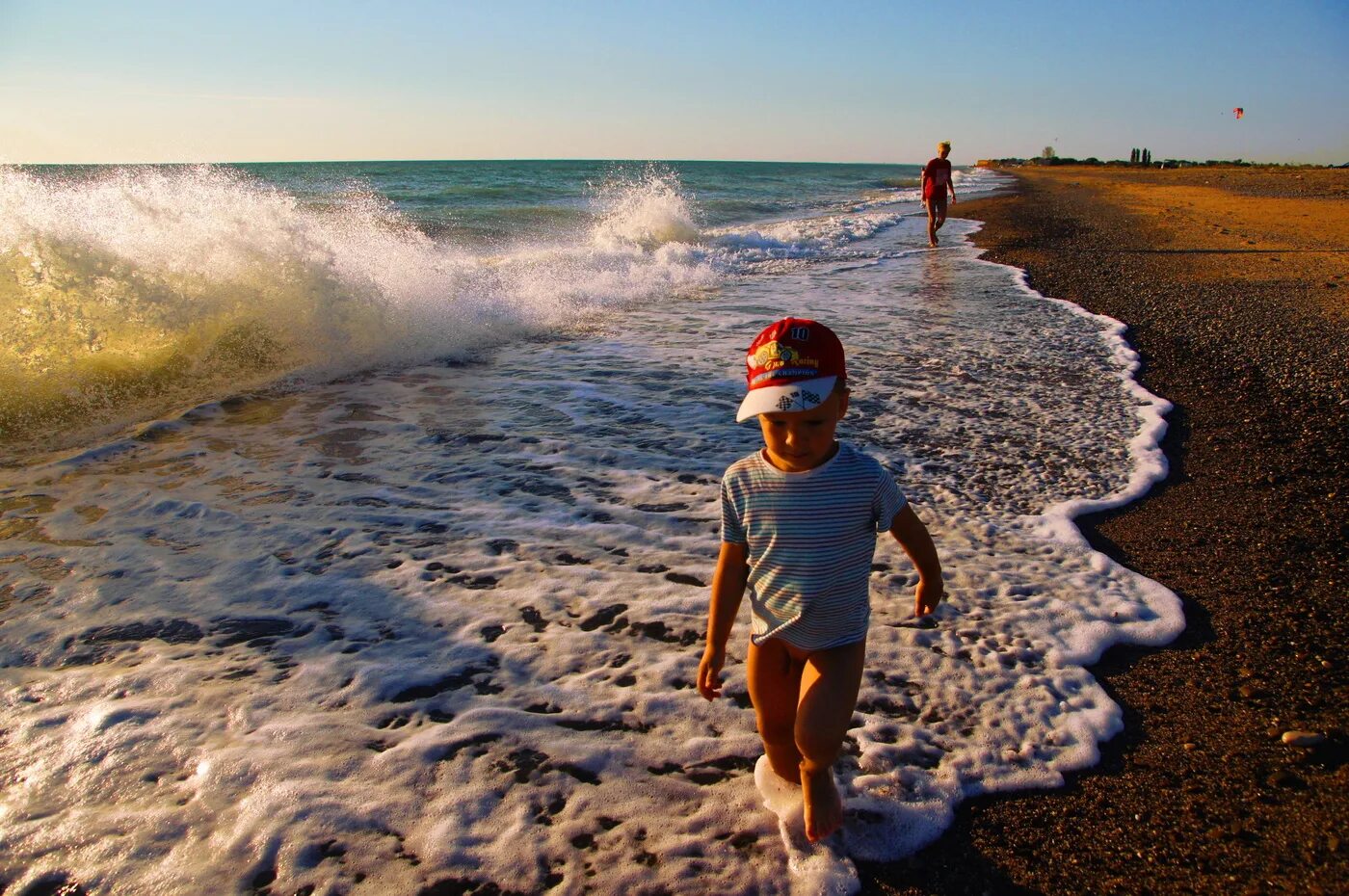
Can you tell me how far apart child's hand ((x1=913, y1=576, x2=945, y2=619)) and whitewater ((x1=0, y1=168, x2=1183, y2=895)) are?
0.59m

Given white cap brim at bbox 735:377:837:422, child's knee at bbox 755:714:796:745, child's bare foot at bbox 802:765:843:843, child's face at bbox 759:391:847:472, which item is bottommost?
child's bare foot at bbox 802:765:843:843

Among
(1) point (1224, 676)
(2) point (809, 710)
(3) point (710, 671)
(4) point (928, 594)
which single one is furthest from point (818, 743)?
(1) point (1224, 676)

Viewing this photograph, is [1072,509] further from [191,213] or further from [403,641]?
[191,213]

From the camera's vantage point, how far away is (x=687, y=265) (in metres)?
14.1

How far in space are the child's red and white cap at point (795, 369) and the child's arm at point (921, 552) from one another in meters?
0.40

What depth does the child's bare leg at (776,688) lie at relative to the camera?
2.06m

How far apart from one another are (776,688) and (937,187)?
15.3 metres

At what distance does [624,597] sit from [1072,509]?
93.6 inches

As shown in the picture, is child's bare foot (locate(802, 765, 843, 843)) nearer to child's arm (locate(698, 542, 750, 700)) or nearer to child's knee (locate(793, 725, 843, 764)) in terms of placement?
child's knee (locate(793, 725, 843, 764))

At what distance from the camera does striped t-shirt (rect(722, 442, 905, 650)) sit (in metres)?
1.91

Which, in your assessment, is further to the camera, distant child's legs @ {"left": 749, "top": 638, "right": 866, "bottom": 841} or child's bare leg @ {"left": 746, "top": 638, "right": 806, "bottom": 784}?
child's bare leg @ {"left": 746, "top": 638, "right": 806, "bottom": 784}

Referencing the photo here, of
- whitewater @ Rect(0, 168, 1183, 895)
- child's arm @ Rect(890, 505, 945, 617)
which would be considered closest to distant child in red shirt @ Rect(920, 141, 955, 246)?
whitewater @ Rect(0, 168, 1183, 895)

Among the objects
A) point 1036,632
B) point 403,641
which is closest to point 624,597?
point 403,641

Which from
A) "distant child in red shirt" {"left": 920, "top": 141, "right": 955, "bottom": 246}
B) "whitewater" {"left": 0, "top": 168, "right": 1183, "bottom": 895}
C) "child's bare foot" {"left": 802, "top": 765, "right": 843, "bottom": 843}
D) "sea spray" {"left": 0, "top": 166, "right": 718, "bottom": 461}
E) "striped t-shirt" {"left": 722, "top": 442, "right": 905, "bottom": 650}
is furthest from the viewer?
"distant child in red shirt" {"left": 920, "top": 141, "right": 955, "bottom": 246}
